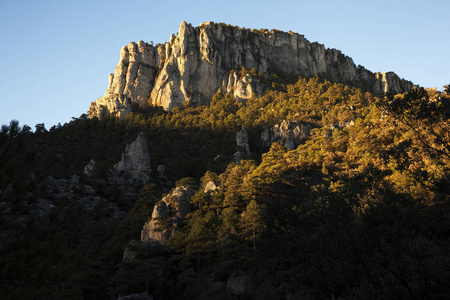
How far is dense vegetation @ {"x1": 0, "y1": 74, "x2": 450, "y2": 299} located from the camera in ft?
34.8

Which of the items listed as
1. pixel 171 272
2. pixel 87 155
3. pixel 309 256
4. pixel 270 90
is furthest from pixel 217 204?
pixel 270 90

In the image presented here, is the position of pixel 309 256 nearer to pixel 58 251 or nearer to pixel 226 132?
pixel 58 251

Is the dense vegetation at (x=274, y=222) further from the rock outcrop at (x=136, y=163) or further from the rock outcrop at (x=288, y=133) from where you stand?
the rock outcrop at (x=288, y=133)

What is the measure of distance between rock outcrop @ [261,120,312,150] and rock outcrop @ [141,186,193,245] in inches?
1306

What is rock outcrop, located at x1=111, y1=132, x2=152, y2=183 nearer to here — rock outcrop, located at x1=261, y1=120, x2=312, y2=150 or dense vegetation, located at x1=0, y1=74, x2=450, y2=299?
dense vegetation, located at x1=0, y1=74, x2=450, y2=299

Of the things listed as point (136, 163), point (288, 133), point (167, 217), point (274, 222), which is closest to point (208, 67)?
point (288, 133)

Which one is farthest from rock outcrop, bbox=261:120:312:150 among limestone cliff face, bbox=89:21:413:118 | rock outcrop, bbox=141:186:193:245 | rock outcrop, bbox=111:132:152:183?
rock outcrop, bbox=141:186:193:245

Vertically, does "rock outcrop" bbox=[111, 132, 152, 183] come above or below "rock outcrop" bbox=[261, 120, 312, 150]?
below

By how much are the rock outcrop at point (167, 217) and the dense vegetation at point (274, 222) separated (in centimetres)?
210

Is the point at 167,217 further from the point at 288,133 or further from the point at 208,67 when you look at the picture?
the point at 208,67

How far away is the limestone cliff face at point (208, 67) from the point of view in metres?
114

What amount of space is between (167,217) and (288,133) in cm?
4288

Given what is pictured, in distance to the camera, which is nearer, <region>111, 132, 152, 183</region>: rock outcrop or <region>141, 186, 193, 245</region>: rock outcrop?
<region>141, 186, 193, 245</region>: rock outcrop

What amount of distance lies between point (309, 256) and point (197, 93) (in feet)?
337
